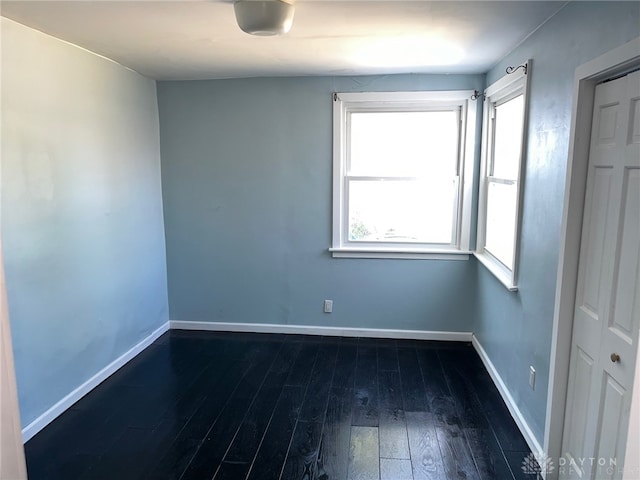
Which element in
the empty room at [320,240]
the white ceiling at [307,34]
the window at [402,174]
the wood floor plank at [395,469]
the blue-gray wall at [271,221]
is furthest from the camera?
the blue-gray wall at [271,221]

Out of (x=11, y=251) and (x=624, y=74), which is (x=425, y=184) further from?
(x=11, y=251)

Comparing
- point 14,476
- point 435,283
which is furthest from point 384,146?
point 14,476

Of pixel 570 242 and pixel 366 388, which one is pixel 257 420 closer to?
pixel 366 388

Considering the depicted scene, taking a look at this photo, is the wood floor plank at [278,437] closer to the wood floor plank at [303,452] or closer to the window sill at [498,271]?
the wood floor plank at [303,452]

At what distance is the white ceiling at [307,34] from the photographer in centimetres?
A: 204

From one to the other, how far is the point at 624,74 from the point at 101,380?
3.45 meters

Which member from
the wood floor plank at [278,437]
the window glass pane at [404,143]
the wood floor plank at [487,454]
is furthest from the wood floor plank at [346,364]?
the window glass pane at [404,143]

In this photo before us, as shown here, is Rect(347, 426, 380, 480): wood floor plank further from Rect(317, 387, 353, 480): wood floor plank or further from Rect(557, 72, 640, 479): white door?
Rect(557, 72, 640, 479): white door

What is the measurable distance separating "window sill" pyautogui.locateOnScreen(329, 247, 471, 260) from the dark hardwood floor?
0.77m

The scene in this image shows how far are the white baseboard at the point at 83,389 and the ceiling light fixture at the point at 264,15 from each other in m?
2.46

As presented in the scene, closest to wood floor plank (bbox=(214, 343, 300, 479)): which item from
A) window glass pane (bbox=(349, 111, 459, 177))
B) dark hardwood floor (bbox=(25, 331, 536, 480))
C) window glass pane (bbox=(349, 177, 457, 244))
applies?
dark hardwood floor (bbox=(25, 331, 536, 480))

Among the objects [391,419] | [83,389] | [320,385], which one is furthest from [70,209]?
[391,419]

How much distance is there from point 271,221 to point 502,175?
Result: 1.91m

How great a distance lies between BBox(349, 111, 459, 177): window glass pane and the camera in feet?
11.9
